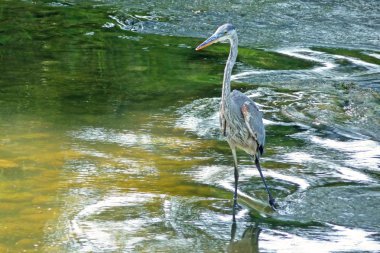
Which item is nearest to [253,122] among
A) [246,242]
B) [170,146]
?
[246,242]

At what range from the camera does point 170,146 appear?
8555 mm

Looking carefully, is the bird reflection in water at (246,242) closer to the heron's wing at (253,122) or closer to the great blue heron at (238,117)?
the great blue heron at (238,117)

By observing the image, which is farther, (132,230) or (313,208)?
(313,208)

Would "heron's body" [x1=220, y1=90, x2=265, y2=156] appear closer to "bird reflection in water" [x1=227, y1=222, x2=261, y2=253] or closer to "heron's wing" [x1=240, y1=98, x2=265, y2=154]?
"heron's wing" [x1=240, y1=98, x2=265, y2=154]

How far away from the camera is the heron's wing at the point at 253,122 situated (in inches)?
279

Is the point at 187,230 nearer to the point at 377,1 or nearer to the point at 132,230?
the point at 132,230

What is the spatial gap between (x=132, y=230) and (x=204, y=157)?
1.92 metres

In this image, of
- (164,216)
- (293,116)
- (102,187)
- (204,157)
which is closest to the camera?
(164,216)

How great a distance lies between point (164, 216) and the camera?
22.3 feet

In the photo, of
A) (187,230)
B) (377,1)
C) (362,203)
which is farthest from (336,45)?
(187,230)

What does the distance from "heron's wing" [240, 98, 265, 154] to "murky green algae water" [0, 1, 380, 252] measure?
0.53m

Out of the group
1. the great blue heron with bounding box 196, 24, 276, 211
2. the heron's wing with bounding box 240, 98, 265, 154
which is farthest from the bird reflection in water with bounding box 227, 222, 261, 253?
the heron's wing with bounding box 240, 98, 265, 154

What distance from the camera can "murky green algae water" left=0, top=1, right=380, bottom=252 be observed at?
21.4 ft

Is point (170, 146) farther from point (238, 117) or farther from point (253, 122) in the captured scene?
point (253, 122)
